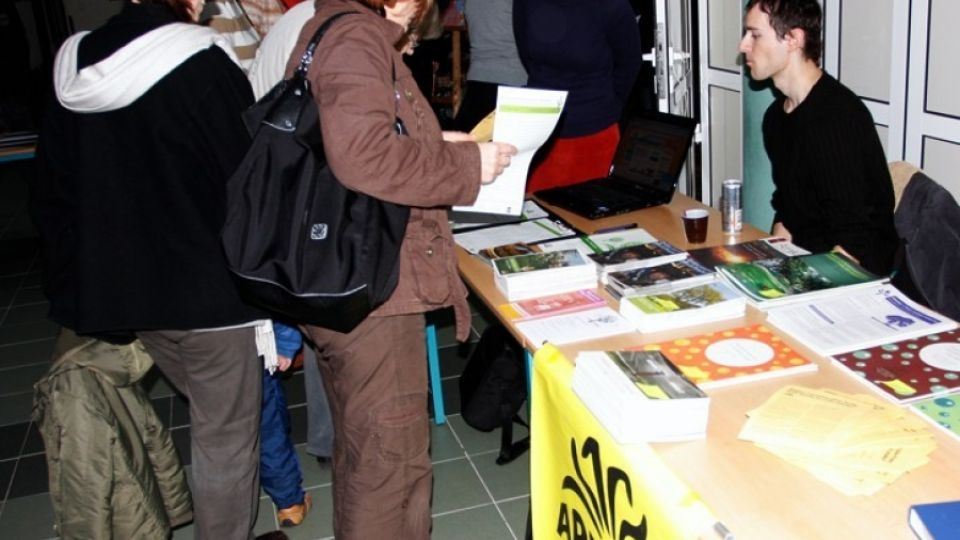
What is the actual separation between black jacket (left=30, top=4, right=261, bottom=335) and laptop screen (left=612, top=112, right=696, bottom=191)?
4.40 feet

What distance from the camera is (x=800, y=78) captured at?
246cm

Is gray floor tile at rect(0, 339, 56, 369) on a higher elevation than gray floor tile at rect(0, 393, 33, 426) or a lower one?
higher

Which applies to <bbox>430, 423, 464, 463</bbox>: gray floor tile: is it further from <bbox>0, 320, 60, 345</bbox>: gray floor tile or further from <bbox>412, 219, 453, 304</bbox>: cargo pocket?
<bbox>0, 320, 60, 345</bbox>: gray floor tile

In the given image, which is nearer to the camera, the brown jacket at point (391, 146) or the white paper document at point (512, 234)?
the brown jacket at point (391, 146)

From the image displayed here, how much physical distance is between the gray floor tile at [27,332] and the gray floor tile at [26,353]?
0.21 feet

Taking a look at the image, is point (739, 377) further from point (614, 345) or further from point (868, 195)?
point (868, 195)

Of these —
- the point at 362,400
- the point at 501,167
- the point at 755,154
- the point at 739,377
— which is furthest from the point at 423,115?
the point at 755,154

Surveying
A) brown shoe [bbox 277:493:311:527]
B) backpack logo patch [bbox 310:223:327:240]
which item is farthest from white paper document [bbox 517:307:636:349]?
brown shoe [bbox 277:493:311:527]

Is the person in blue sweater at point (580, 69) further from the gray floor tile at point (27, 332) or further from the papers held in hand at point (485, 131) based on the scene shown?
the gray floor tile at point (27, 332)

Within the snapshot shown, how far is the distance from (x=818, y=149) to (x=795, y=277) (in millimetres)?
544

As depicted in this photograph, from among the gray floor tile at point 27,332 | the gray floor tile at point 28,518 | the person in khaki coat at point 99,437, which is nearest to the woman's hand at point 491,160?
the person in khaki coat at point 99,437

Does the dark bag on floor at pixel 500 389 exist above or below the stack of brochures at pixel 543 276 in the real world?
below

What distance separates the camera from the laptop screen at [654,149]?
2.73m

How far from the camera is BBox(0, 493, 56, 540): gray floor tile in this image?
2791 millimetres
